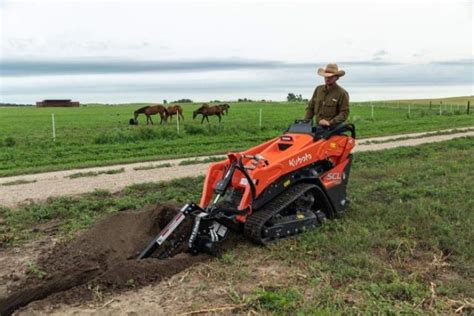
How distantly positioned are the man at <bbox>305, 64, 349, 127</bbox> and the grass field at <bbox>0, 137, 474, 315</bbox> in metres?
1.48

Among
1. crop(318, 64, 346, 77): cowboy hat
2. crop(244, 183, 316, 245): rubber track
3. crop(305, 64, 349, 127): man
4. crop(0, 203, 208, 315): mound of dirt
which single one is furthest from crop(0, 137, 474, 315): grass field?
crop(318, 64, 346, 77): cowboy hat

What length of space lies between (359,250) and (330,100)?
2690 millimetres

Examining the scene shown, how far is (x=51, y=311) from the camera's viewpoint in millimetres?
4863

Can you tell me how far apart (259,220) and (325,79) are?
2790mm

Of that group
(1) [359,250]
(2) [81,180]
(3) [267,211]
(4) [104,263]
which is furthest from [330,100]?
(2) [81,180]

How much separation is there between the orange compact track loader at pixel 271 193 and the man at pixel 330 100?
192 millimetres

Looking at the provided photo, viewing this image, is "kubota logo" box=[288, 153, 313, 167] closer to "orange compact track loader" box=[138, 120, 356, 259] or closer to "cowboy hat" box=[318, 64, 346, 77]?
"orange compact track loader" box=[138, 120, 356, 259]

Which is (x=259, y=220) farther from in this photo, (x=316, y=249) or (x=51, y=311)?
(x=51, y=311)

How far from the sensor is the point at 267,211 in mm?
6648

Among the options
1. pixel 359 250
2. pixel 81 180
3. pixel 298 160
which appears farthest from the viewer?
pixel 81 180

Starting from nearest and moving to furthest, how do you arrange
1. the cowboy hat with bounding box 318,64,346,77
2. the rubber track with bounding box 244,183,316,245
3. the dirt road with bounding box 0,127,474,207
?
the rubber track with bounding box 244,183,316,245
the cowboy hat with bounding box 318,64,346,77
the dirt road with bounding box 0,127,474,207

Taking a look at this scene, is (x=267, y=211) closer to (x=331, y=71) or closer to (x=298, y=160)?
(x=298, y=160)

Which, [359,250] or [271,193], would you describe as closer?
[359,250]

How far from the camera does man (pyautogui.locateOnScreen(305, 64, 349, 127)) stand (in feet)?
26.5
